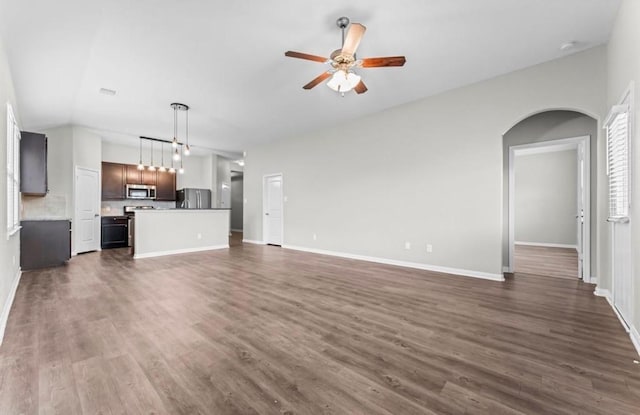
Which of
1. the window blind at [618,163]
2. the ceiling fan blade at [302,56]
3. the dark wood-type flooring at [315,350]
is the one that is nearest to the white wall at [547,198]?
the dark wood-type flooring at [315,350]

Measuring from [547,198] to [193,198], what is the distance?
10.6 m

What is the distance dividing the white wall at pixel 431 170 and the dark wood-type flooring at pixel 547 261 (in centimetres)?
134

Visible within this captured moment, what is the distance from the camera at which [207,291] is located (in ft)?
11.8

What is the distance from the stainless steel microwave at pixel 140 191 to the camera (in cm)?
807

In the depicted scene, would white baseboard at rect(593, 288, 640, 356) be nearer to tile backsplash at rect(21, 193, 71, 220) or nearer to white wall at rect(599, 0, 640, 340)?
white wall at rect(599, 0, 640, 340)

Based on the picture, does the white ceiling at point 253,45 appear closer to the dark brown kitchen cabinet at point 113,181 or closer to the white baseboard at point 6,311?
the dark brown kitchen cabinet at point 113,181

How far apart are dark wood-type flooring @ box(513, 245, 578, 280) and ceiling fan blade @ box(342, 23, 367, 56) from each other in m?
4.60

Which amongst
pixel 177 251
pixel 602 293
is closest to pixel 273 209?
pixel 177 251

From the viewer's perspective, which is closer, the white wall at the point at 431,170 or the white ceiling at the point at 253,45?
the white ceiling at the point at 253,45

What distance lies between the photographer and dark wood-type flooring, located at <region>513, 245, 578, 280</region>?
4695 mm

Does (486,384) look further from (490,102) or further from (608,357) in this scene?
(490,102)

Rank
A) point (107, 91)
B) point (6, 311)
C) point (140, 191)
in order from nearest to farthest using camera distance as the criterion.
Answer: point (6, 311)
point (107, 91)
point (140, 191)

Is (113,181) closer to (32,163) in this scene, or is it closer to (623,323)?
(32,163)

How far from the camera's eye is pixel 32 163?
4488 mm
